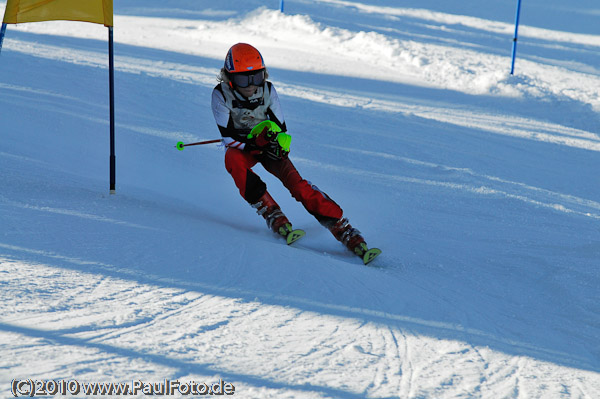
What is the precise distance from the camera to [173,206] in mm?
5395

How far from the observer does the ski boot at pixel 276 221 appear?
16.1ft

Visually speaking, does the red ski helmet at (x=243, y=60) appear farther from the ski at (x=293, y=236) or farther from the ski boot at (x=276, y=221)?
the ski at (x=293, y=236)

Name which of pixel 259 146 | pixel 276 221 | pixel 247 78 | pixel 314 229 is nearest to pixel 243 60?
pixel 247 78

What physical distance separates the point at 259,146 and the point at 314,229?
0.92 m

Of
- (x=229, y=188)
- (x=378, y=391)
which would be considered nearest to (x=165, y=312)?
(x=378, y=391)

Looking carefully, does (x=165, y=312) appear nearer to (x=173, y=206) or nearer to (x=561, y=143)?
(x=173, y=206)

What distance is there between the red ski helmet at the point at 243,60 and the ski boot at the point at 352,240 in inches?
56.6

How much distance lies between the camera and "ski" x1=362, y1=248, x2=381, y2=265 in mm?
4730

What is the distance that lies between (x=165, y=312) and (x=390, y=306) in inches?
52.8

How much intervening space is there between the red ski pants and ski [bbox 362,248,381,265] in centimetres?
39

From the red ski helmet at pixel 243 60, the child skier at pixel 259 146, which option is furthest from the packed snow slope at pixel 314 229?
the red ski helmet at pixel 243 60

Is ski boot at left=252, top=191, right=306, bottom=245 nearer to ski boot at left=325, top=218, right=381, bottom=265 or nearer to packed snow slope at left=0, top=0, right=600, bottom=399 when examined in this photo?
packed snow slope at left=0, top=0, right=600, bottom=399

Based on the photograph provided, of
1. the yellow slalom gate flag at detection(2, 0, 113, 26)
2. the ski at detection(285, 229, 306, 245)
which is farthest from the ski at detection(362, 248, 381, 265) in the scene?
the yellow slalom gate flag at detection(2, 0, 113, 26)

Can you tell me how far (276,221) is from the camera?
16.4ft
